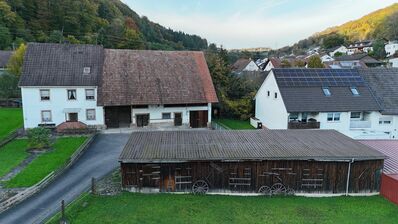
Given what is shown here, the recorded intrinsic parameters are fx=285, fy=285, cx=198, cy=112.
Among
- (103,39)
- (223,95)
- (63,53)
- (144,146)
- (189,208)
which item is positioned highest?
(103,39)

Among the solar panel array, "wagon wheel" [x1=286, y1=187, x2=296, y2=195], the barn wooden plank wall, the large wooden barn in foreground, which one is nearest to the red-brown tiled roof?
the solar panel array

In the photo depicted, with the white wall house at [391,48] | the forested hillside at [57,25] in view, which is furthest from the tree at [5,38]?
the white wall house at [391,48]

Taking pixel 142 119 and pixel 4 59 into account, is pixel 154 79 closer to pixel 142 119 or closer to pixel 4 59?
pixel 142 119

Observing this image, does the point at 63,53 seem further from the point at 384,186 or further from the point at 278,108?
the point at 384,186

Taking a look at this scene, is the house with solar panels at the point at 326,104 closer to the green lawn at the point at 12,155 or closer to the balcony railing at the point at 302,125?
the balcony railing at the point at 302,125

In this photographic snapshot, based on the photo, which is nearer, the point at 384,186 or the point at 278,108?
the point at 384,186

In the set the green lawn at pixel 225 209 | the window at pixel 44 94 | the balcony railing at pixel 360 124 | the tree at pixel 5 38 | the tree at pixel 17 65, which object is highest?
the tree at pixel 5 38

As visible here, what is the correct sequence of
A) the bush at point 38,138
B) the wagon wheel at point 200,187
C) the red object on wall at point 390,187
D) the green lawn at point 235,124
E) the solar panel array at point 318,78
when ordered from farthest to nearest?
the green lawn at point 235,124 → the solar panel array at point 318,78 → the bush at point 38,138 → the wagon wheel at point 200,187 → the red object on wall at point 390,187

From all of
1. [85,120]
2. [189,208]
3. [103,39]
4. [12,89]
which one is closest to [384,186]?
[189,208]
